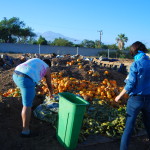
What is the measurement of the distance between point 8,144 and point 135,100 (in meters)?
2.23

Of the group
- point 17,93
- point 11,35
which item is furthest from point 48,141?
point 11,35

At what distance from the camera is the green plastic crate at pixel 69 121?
3324 mm

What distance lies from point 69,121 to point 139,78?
1275mm

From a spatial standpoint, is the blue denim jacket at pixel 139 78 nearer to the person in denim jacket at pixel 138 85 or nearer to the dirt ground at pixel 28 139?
the person in denim jacket at pixel 138 85

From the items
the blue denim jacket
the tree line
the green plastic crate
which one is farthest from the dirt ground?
the tree line

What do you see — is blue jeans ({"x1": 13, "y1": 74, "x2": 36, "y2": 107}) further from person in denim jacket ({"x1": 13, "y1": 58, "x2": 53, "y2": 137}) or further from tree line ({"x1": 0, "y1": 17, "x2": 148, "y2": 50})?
tree line ({"x1": 0, "y1": 17, "x2": 148, "y2": 50})

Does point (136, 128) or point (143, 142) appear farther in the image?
point (136, 128)

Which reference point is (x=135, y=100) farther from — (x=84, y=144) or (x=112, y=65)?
(x=112, y=65)

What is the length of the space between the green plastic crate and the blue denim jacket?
2.48 feet

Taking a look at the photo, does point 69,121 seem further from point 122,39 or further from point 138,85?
point 122,39

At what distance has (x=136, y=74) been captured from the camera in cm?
318

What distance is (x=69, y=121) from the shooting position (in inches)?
135

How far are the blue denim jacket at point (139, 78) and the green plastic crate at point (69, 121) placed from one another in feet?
2.48

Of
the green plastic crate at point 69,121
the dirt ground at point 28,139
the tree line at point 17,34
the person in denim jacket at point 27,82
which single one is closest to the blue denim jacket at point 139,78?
the green plastic crate at point 69,121
